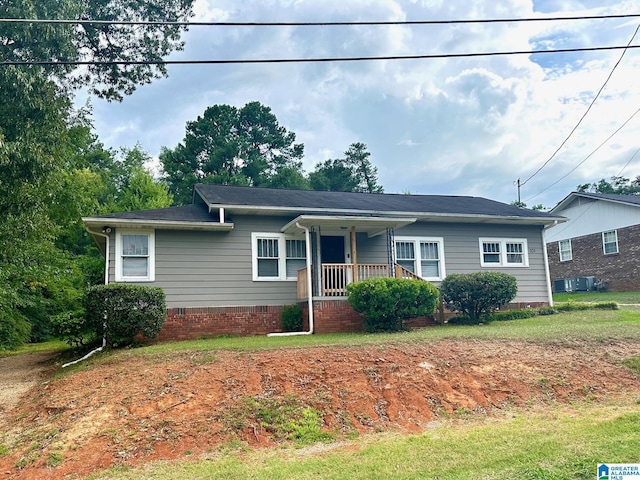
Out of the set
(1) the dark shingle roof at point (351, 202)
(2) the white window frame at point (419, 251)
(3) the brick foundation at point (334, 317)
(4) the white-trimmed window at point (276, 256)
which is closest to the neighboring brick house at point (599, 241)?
(1) the dark shingle roof at point (351, 202)

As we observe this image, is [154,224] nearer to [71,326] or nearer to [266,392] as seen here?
[71,326]

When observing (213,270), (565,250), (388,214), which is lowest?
(213,270)

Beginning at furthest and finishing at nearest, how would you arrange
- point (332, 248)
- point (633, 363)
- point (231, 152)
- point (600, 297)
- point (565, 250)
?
point (231, 152) < point (565, 250) < point (600, 297) < point (332, 248) < point (633, 363)

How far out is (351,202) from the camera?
16.3 meters

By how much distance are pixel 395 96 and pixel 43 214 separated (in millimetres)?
13347

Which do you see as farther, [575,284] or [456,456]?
[575,284]

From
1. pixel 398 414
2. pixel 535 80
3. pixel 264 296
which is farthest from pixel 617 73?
pixel 398 414

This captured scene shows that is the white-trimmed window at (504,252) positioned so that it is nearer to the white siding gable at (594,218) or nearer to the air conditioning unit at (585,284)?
the white siding gable at (594,218)

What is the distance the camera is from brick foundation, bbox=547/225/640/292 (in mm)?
23359

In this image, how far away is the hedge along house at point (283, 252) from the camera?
1288 cm

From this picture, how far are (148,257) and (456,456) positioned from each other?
9737 mm

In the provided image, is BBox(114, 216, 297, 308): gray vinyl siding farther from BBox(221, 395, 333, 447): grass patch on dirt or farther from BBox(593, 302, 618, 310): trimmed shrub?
BBox(593, 302, 618, 310): trimmed shrub

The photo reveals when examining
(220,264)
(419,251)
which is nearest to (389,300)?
(419,251)

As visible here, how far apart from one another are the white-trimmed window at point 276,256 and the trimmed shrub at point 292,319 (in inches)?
39.8
